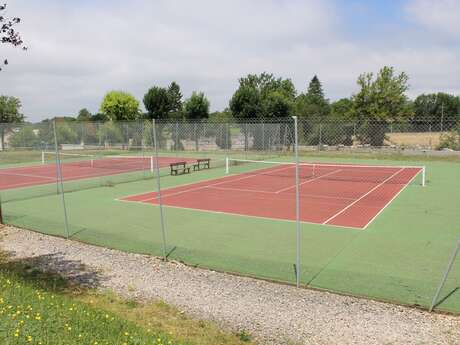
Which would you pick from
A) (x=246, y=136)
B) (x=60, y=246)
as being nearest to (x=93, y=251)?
(x=60, y=246)

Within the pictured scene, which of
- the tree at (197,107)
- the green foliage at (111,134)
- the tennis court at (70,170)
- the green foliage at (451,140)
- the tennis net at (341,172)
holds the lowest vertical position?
the tennis net at (341,172)

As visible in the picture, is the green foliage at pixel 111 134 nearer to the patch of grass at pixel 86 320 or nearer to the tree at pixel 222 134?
the tree at pixel 222 134

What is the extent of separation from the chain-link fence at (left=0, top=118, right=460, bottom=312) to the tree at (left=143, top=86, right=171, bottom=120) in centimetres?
2030

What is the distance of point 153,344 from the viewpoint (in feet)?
14.9

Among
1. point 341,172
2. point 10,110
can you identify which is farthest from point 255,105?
point 10,110

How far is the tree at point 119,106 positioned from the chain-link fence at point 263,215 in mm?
19010

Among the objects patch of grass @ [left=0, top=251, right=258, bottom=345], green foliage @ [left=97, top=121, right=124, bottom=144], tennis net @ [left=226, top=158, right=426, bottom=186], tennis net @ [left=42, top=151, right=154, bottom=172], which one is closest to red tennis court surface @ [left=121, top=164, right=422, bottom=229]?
tennis net @ [left=226, top=158, right=426, bottom=186]

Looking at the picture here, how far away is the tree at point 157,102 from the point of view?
48.6 m

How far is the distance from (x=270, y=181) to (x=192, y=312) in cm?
1372

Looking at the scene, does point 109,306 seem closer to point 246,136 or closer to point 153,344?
point 153,344

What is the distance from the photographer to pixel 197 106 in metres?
45.1

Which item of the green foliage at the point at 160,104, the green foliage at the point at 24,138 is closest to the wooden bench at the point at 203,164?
the green foliage at the point at 24,138

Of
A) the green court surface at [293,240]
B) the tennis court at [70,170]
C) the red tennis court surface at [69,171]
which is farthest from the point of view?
the tennis court at [70,170]

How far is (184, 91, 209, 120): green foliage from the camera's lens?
148 ft
